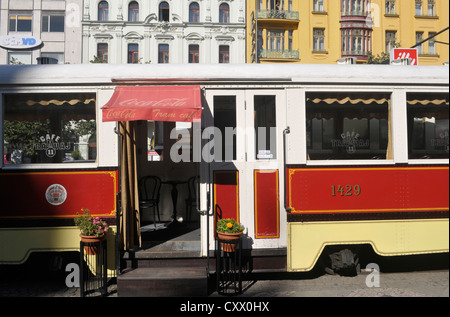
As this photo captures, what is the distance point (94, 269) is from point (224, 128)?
2.68m

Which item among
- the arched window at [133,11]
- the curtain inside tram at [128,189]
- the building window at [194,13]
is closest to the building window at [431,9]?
the building window at [194,13]

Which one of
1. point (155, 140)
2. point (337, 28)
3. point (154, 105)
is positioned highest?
point (337, 28)

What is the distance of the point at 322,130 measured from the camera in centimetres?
492

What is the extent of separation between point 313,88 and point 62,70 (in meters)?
3.55

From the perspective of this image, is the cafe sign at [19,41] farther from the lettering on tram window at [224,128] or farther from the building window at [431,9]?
the building window at [431,9]

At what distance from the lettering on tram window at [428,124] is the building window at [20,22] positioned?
31.5 metres

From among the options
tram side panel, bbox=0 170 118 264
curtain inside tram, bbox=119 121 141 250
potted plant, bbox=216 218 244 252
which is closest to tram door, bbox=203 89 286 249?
potted plant, bbox=216 218 244 252

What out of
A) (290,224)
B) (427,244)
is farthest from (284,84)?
(427,244)

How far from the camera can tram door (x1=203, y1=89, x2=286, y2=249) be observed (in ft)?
15.7

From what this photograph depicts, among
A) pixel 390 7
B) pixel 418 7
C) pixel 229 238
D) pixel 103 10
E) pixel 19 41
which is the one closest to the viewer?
pixel 229 238

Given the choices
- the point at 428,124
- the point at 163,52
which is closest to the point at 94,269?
the point at 428,124

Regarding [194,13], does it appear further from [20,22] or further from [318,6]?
[20,22]

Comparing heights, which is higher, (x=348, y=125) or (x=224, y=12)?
(x=224, y=12)

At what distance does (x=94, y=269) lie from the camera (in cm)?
464
